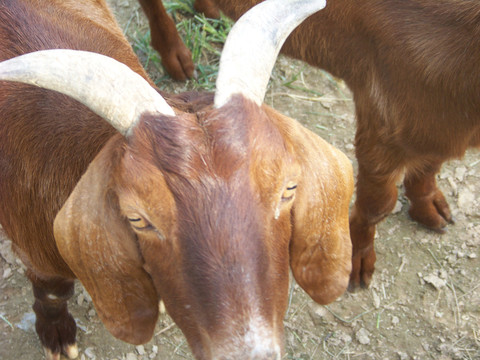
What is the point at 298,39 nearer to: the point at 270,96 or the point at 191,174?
the point at 270,96

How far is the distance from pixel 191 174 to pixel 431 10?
166 cm

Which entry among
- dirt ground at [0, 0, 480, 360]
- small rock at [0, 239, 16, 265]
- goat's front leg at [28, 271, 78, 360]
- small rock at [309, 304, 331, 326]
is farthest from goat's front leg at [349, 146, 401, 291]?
small rock at [0, 239, 16, 265]

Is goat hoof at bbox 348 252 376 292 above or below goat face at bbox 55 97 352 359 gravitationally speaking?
below

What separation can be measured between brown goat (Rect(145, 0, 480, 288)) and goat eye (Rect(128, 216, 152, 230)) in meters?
1.67

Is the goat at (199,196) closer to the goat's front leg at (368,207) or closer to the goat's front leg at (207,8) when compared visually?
the goat's front leg at (368,207)

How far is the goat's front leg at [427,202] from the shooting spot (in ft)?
13.3

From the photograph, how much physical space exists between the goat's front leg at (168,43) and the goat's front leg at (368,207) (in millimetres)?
2079

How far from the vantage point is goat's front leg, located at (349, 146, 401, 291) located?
3421 mm

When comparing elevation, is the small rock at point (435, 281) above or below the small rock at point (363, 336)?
above

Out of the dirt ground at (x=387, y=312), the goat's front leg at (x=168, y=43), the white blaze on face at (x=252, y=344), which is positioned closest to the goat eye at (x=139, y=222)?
the white blaze on face at (x=252, y=344)

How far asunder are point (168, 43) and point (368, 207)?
2.32m

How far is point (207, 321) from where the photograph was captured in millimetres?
1943

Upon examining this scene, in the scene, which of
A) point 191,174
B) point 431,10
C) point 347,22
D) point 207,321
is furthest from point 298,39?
point 207,321

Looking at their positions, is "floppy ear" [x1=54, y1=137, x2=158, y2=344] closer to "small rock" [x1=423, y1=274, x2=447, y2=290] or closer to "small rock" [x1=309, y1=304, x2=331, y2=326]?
"small rock" [x1=309, y1=304, x2=331, y2=326]
